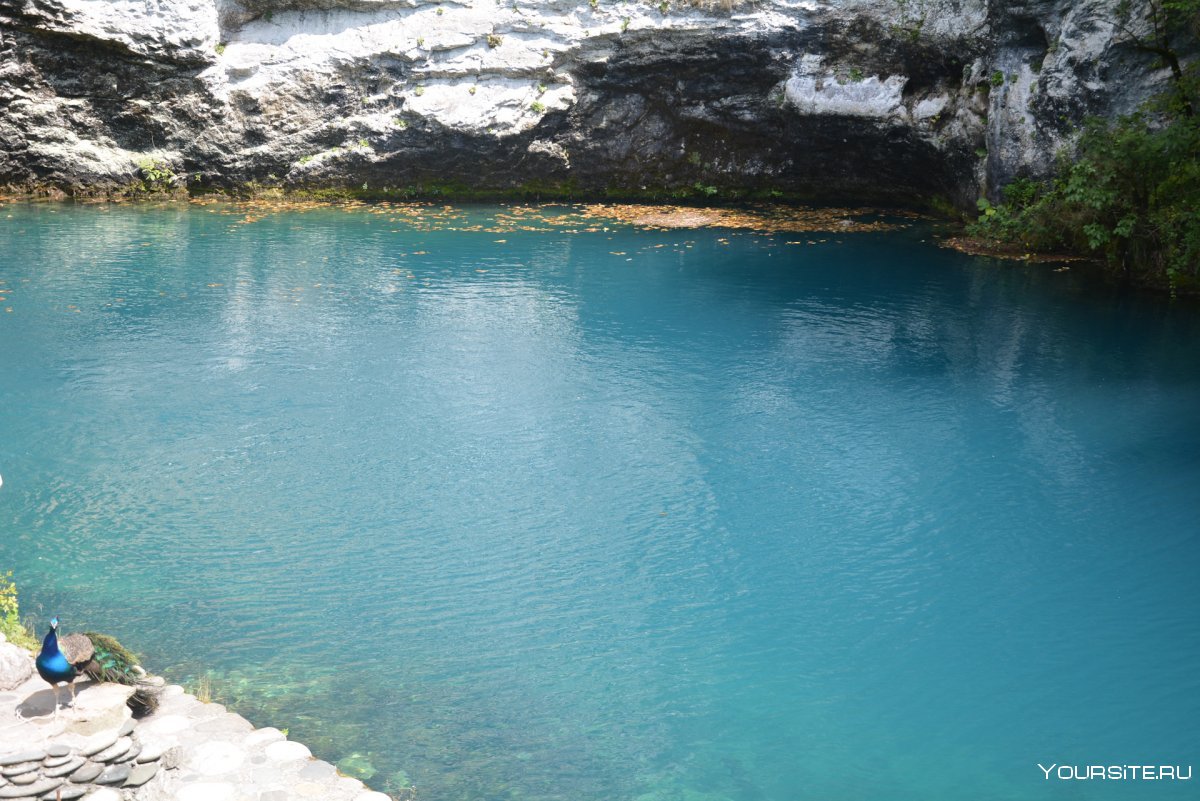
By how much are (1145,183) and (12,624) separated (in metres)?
15.9

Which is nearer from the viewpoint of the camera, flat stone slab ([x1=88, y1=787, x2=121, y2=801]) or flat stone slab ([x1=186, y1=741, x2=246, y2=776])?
flat stone slab ([x1=88, y1=787, x2=121, y2=801])

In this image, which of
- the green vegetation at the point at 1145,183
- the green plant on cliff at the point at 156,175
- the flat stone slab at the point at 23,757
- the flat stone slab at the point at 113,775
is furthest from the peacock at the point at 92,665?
the green plant on cliff at the point at 156,175

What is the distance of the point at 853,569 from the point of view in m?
8.48

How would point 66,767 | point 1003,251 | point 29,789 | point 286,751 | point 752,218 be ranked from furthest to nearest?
point 752,218 → point 1003,251 → point 286,751 → point 66,767 → point 29,789

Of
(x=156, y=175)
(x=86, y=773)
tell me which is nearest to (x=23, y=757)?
(x=86, y=773)

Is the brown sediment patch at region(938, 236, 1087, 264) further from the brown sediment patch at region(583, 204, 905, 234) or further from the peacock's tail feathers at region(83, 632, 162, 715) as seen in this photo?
the peacock's tail feathers at region(83, 632, 162, 715)

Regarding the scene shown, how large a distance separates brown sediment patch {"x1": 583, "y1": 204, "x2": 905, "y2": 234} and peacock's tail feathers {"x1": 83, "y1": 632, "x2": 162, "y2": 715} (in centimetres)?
1782

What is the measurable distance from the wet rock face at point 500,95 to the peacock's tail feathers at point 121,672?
18.9 metres

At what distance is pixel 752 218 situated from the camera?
23562 mm

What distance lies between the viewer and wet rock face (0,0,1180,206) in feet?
72.8

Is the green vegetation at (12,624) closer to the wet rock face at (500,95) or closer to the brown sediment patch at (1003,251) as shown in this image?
the brown sediment patch at (1003,251)

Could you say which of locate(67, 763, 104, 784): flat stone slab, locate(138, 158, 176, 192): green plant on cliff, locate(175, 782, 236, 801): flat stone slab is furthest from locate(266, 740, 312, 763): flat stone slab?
locate(138, 158, 176, 192): green plant on cliff

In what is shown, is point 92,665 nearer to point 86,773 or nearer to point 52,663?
point 52,663

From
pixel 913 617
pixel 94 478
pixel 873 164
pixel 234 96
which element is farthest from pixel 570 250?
pixel 913 617
